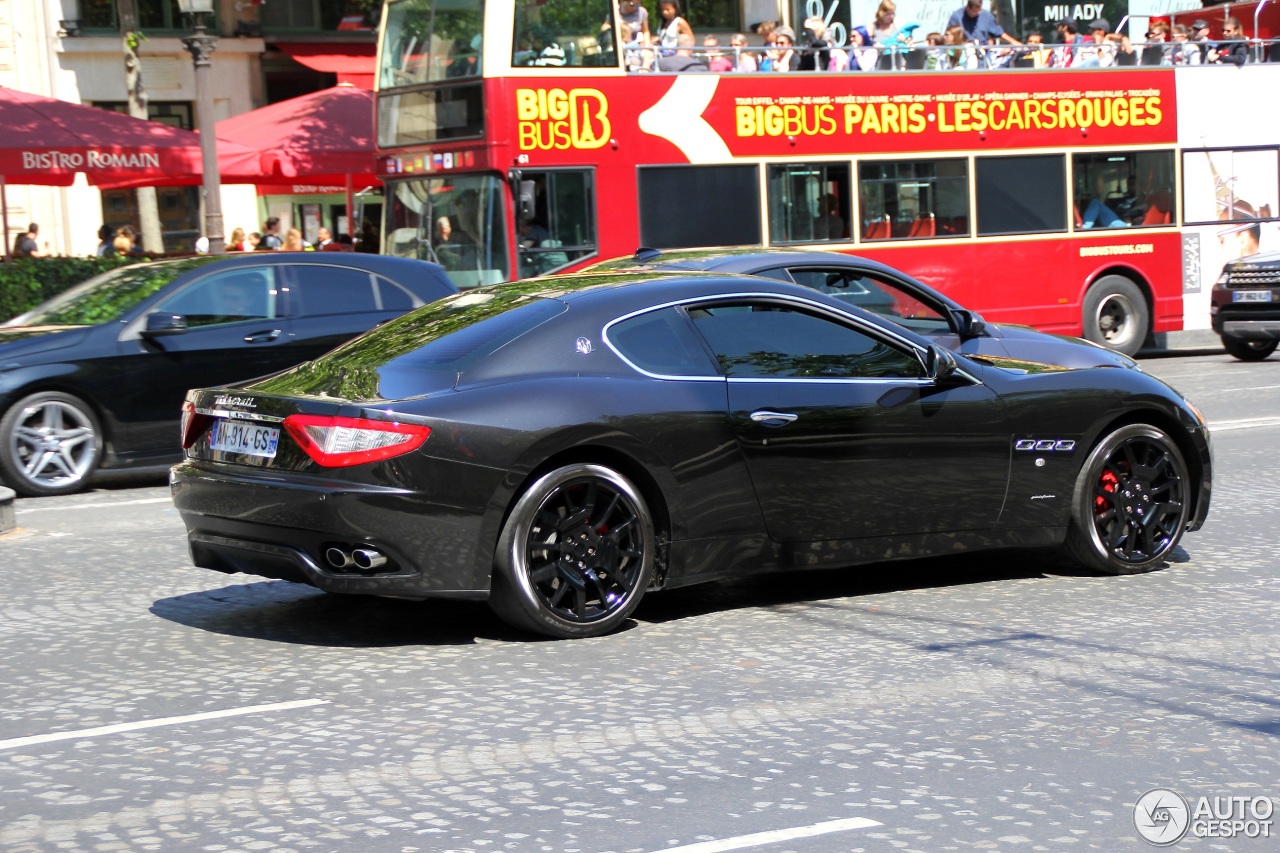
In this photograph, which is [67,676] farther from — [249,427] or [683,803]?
[683,803]

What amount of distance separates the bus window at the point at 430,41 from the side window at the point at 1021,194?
6767mm

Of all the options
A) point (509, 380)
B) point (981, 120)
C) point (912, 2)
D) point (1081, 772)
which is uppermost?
point (912, 2)

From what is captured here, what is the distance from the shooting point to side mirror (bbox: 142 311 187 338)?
11.9m

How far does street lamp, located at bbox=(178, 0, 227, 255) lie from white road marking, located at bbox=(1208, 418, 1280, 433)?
10426 millimetres

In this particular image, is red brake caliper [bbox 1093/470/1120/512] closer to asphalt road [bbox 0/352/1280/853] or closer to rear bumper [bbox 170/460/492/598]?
asphalt road [bbox 0/352/1280/853]

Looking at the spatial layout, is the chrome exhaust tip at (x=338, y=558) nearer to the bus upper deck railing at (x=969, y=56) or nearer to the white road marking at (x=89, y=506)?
the white road marking at (x=89, y=506)

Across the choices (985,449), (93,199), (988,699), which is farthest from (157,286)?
(93,199)

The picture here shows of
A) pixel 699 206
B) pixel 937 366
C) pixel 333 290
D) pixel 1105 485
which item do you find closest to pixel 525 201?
pixel 699 206

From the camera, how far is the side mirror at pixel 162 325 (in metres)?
11.9

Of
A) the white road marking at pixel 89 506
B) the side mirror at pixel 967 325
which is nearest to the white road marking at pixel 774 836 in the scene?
the side mirror at pixel 967 325

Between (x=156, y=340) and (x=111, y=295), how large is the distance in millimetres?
641

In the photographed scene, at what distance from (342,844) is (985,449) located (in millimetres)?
4013

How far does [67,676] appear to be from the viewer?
20.3ft

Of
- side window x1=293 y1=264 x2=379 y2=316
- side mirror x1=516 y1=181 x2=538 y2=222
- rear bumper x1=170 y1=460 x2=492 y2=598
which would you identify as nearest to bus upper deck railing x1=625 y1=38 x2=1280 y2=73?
side mirror x1=516 y1=181 x2=538 y2=222
